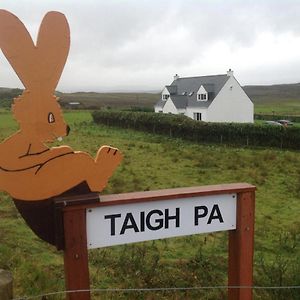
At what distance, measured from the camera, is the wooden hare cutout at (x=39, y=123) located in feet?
11.2

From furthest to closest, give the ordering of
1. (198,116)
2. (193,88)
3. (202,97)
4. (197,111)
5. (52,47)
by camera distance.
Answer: (193,88)
(198,116)
(197,111)
(202,97)
(52,47)

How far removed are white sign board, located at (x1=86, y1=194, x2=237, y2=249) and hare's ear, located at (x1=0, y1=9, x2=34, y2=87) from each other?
1.26 m

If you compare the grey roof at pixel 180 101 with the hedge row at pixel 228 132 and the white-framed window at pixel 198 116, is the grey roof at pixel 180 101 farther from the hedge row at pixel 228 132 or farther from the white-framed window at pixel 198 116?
the hedge row at pixel 228 132

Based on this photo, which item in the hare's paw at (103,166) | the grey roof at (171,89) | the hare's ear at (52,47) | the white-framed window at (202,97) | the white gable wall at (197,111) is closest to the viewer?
the hare's ear at (52,47)

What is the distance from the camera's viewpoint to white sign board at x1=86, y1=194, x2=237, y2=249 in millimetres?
3580

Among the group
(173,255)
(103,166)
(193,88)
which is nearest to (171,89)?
(193,88)

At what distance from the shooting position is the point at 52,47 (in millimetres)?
3527

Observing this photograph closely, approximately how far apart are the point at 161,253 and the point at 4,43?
4.93m

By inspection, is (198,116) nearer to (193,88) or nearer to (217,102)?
(217,102)

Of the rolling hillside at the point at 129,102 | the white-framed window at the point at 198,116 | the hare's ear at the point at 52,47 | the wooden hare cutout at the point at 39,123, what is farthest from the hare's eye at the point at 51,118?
the white-framed window at the point at 198,116

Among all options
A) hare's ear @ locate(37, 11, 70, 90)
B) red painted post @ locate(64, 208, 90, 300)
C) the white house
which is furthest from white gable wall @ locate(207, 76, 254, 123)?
red painted post @ locate(64, 208, 90, 300)

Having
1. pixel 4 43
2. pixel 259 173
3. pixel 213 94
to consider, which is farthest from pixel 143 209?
pixel 213 94

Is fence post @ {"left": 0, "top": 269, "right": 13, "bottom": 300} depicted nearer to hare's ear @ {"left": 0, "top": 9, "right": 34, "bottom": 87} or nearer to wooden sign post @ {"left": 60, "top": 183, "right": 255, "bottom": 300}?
wooden sign post @ {"left": 60, "top": 183, "right": 255, "bottom": 300}

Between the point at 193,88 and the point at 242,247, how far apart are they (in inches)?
1590
